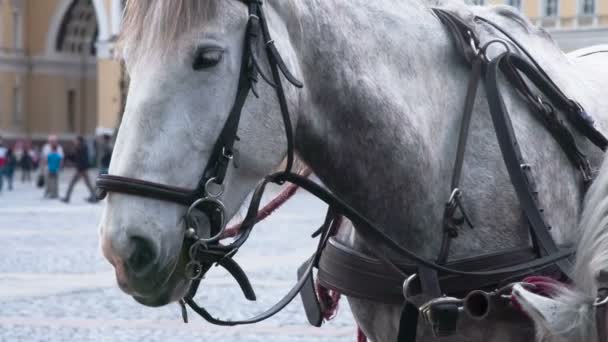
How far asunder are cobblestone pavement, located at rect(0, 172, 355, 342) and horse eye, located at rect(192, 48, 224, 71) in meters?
5.03

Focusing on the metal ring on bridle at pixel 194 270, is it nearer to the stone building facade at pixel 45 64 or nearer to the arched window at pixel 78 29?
the stone building facade at pixel 45 64

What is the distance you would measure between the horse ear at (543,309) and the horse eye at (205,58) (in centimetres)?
90

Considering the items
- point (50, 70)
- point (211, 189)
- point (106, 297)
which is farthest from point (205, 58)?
point (50, 70)

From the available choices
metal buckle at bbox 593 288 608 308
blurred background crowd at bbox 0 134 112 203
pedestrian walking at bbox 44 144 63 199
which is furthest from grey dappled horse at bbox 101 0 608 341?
pedestrian walking at bbox 44 144 63 199

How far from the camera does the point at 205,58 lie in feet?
10.2

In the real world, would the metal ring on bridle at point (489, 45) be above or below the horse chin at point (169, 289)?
above

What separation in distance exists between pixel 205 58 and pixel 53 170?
27674 mm

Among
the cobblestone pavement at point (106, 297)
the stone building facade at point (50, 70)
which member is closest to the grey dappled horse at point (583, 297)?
the cobblestone pavement at point (106, 297)

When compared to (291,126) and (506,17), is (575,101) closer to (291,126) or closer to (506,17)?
(506,17)

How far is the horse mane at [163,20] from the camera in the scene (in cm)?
308

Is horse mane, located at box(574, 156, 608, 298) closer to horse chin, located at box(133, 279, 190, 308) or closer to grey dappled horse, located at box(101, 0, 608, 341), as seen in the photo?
grey dappled horse, located at box(101, 0, 608, 341)

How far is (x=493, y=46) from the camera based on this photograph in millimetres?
3789

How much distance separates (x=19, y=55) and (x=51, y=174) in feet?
105

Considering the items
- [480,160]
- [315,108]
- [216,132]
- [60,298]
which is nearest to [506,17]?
[480,160]
